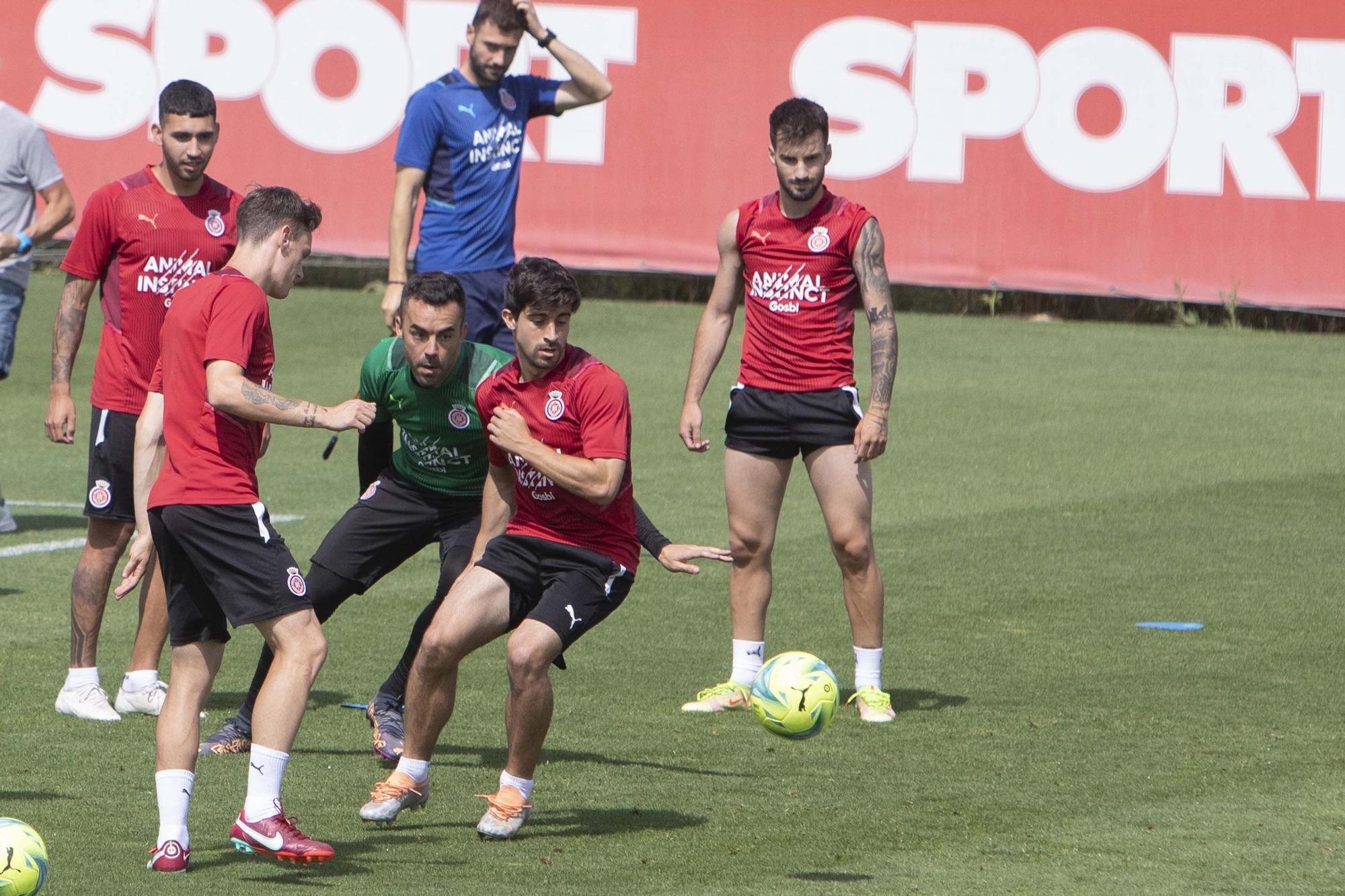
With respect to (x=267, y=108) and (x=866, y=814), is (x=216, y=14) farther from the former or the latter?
(x=866, y=814)

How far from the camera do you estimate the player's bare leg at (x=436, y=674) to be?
21.0 ft

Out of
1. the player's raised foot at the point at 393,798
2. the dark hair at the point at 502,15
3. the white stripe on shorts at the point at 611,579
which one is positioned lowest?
the player's raised foot at the point at 393,798

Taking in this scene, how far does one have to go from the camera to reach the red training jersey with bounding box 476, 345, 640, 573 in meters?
6.44

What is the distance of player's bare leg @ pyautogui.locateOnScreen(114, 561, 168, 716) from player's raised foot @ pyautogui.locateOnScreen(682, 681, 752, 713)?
2123 millimetres

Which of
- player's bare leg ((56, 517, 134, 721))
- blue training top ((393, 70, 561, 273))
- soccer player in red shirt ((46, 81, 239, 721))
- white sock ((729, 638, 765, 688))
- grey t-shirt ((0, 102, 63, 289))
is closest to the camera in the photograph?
player's bare leg ((56, 517, 134, 721))

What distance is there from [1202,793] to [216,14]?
15.5 m

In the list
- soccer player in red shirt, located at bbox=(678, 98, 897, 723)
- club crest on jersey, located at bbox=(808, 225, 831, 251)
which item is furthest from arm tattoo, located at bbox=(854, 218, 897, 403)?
club crest on jersey, located at bbox=(808, 225, 831, 251)

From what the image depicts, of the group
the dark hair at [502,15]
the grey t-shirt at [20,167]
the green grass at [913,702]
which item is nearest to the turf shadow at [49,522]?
the green grass at [913,702]

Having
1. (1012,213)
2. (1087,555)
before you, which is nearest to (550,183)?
(1012,213)

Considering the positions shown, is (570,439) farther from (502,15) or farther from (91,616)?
(502,15)

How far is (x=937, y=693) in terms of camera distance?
8375 mm

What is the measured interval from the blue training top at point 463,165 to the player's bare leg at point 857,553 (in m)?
2.43

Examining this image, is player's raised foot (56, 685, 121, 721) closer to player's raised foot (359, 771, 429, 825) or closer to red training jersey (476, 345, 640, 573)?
player's raised foot (359, 771, 429, 825)

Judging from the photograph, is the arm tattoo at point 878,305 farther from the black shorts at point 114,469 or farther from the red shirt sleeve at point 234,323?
the black shorts at point 114,469
